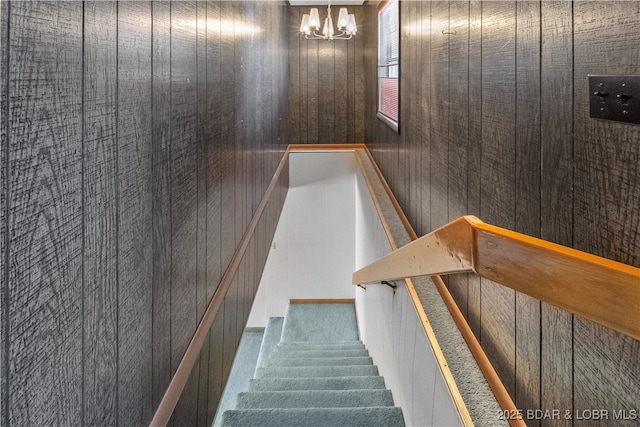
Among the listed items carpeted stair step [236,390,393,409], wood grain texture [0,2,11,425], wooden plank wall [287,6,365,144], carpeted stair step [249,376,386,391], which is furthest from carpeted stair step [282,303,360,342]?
wood grain texture [0,2,11,425]

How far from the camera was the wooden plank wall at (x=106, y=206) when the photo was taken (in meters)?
0.68

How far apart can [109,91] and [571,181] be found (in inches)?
34.6

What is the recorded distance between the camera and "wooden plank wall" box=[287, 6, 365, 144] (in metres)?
6.80

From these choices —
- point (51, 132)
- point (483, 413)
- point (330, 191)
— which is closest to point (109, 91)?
point (51, 132)

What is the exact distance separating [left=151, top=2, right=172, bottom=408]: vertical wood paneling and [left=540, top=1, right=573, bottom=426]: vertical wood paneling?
Answer: 2.83 ft

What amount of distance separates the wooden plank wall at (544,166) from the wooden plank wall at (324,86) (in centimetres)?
465

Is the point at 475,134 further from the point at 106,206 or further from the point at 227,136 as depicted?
the point at 106,206

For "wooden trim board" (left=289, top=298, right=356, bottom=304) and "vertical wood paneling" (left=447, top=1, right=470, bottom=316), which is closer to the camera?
"vertical wood paneling" (left=447, top=1, right=470, bottom=316)

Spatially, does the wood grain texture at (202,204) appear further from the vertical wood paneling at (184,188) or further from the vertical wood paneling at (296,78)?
the vertical wood paneling at (296,78)

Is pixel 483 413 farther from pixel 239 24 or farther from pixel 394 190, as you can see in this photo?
pixel 394 190

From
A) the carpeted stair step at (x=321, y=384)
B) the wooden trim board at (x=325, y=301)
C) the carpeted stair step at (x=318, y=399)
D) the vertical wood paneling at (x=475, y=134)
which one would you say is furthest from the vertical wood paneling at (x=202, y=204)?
the wooden trim board at (x=325, y=301)

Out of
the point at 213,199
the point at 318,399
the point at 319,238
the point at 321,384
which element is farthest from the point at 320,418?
the point at 319,238

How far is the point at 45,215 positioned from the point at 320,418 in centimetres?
203

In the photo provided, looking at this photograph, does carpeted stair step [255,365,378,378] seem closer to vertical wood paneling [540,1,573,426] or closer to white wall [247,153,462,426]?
white wall [247,153,462,426]
